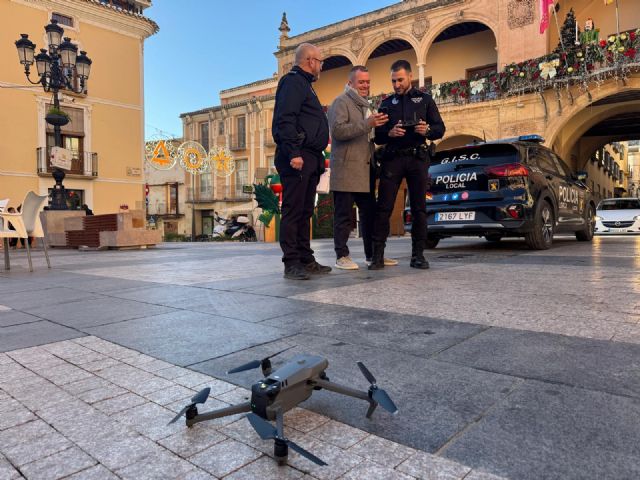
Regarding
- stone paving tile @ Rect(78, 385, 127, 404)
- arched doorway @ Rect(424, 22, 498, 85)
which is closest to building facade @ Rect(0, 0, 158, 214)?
arched doorway @ Rect(424, 22, 498, 85)

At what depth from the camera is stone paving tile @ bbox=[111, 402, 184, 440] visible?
120cm

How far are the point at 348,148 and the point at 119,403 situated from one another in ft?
11.2

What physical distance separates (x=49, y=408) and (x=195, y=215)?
3626 centimetres

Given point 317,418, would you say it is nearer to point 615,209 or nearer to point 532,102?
point 615,209

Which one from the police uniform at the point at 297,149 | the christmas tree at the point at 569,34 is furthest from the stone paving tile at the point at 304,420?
the christmas tree at the point at 569,34

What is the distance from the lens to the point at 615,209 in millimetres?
14438

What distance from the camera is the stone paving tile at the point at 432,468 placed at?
976 millimetres

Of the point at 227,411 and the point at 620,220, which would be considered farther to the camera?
the point at 620,220

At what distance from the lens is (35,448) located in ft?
3.72

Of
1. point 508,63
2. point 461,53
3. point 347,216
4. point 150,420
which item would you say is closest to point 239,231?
point 461,53

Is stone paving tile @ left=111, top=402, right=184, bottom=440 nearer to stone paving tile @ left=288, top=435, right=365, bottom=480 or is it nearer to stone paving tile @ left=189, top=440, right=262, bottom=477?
stone paving tile @ left=189, top=440, right=262, bottom=477

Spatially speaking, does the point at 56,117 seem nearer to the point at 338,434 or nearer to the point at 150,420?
the point at 150,420

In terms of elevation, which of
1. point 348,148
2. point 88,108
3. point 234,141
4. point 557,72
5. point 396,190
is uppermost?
point 234,141

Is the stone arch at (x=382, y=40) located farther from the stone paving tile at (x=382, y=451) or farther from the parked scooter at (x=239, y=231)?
the stone paving tile at (x=382, y=451)
